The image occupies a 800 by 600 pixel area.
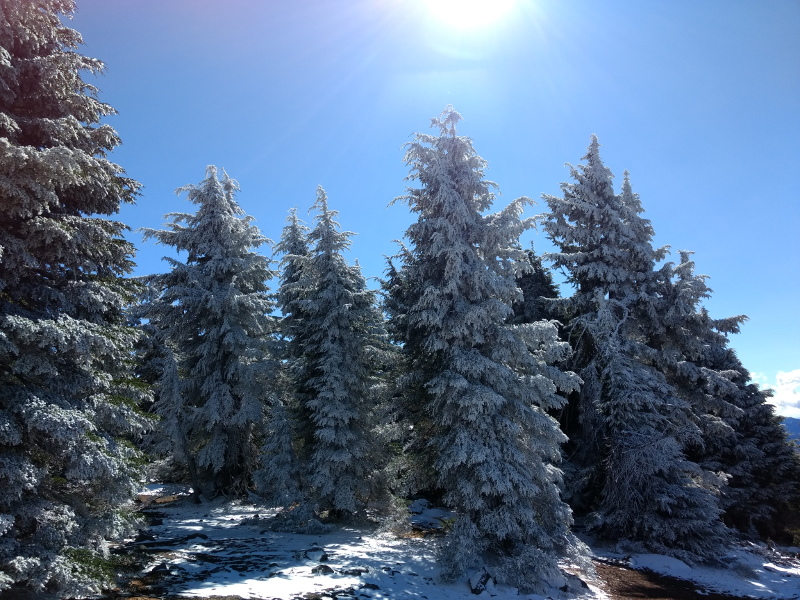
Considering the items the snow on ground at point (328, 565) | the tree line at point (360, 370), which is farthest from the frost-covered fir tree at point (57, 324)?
the snow on ground at point (328, 565)

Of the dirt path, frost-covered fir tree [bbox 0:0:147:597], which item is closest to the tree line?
frost-covered fir tree [bbox 0:0:147:597]

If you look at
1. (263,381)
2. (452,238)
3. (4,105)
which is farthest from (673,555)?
(4,105)

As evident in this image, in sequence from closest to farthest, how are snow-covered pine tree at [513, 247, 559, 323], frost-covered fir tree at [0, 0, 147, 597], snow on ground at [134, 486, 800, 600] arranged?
frost-covered fir tree at [0, 0, 147, 597]
snow on ground at [134, 486, 800, 600]
snow-covered pine tree at [513, 247, 559, 323]

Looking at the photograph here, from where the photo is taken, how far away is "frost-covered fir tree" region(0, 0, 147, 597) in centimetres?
677

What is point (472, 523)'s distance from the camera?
36.2 feet

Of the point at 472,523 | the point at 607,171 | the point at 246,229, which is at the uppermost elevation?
the point at 607,171

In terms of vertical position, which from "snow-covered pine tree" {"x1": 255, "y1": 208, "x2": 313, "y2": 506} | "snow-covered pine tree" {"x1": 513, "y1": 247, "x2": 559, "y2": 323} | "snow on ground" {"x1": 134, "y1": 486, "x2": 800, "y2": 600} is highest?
"snow-covered pine tree" {"x1": 513, "y1": 247, "x2": 559, "y2": 323}

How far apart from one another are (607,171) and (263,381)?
1610cm

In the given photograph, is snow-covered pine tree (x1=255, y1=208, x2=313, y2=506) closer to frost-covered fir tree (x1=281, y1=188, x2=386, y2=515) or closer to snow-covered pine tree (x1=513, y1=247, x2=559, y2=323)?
frost-covered fir tree (x1=281, y1=188, x2=386, y2=515)

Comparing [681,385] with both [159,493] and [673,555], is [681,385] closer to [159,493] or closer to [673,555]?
[673,555]

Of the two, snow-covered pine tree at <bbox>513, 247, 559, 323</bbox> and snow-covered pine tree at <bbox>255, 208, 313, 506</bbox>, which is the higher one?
snow-covered pine tree at <bbox>513, 247, 559, 323</bbox>

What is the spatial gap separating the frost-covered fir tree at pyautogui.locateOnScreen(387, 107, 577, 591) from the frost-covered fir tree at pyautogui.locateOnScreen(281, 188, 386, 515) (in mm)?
1812

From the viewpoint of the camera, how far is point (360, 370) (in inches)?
607

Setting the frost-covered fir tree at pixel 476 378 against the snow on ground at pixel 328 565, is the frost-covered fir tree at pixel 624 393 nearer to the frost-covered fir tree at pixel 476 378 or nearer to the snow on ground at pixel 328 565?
the snow on ground at pixel 328 565
